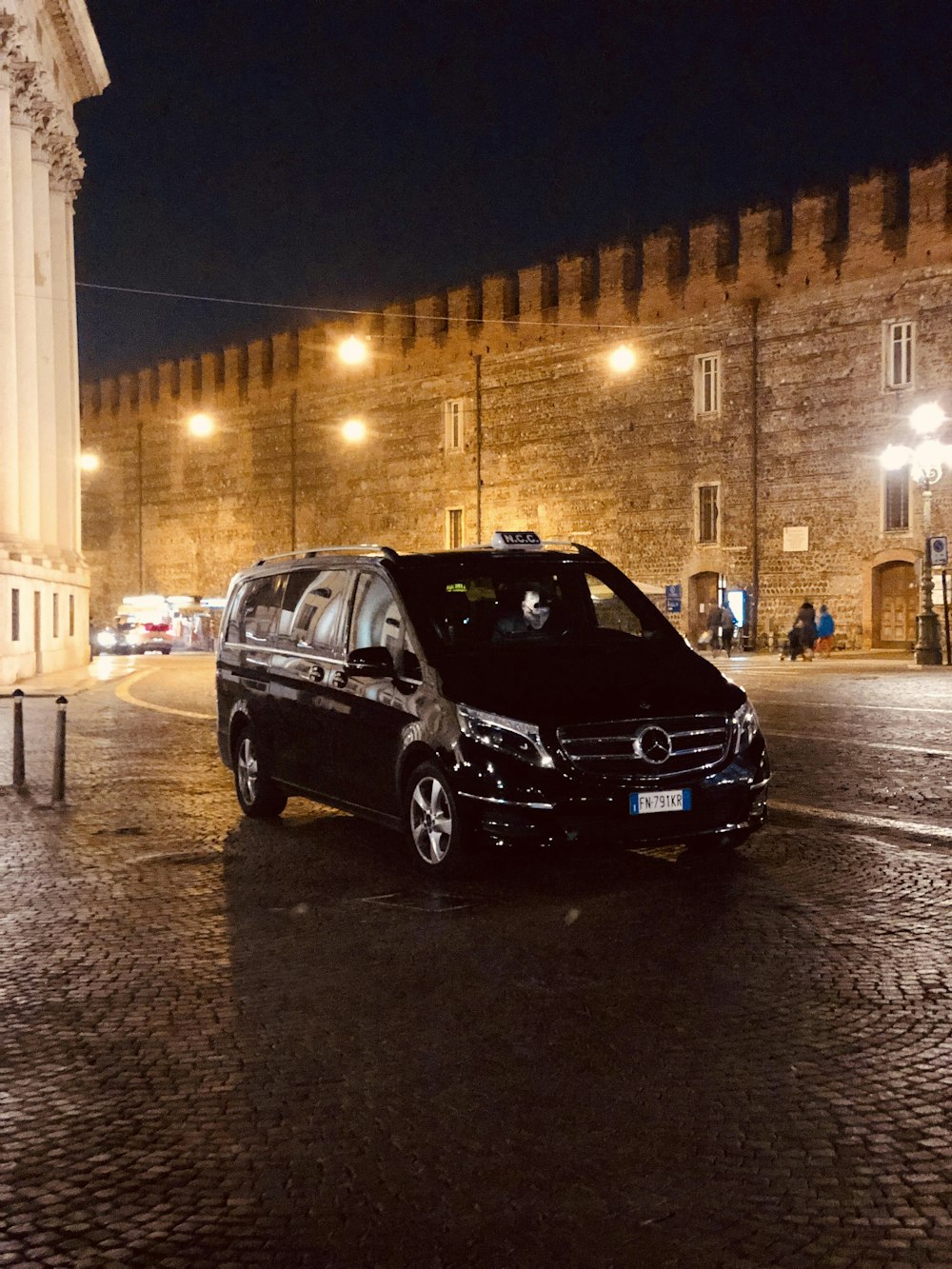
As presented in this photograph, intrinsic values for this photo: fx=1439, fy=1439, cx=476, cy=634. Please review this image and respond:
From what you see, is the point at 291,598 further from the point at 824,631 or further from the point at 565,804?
the point at 824,631

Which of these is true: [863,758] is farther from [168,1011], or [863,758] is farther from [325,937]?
[168,1011]

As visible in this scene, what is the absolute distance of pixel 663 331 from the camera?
4300 cm

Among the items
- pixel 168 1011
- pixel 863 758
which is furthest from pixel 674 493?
pixel 168 1011

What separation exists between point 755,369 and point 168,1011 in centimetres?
3831

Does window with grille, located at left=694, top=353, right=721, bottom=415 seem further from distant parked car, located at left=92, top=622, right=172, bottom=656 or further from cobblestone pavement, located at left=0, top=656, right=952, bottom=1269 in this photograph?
cobblestone pavement, located at left=0, top=656, right=952, bottom=1269

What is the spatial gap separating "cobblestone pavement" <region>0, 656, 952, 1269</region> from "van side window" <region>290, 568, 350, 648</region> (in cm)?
131

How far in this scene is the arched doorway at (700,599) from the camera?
1692 inches

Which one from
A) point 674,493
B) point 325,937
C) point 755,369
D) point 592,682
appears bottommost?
point 325,937

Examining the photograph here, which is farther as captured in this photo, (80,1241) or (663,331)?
(663,331)

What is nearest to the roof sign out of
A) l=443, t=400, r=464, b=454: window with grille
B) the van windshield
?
the van windshield

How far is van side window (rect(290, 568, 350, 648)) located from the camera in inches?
356

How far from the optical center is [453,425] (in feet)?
161

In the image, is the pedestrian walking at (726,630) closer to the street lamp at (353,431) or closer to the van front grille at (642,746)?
the street lamp at (353,431)

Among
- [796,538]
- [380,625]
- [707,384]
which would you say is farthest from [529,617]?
[707,384]
